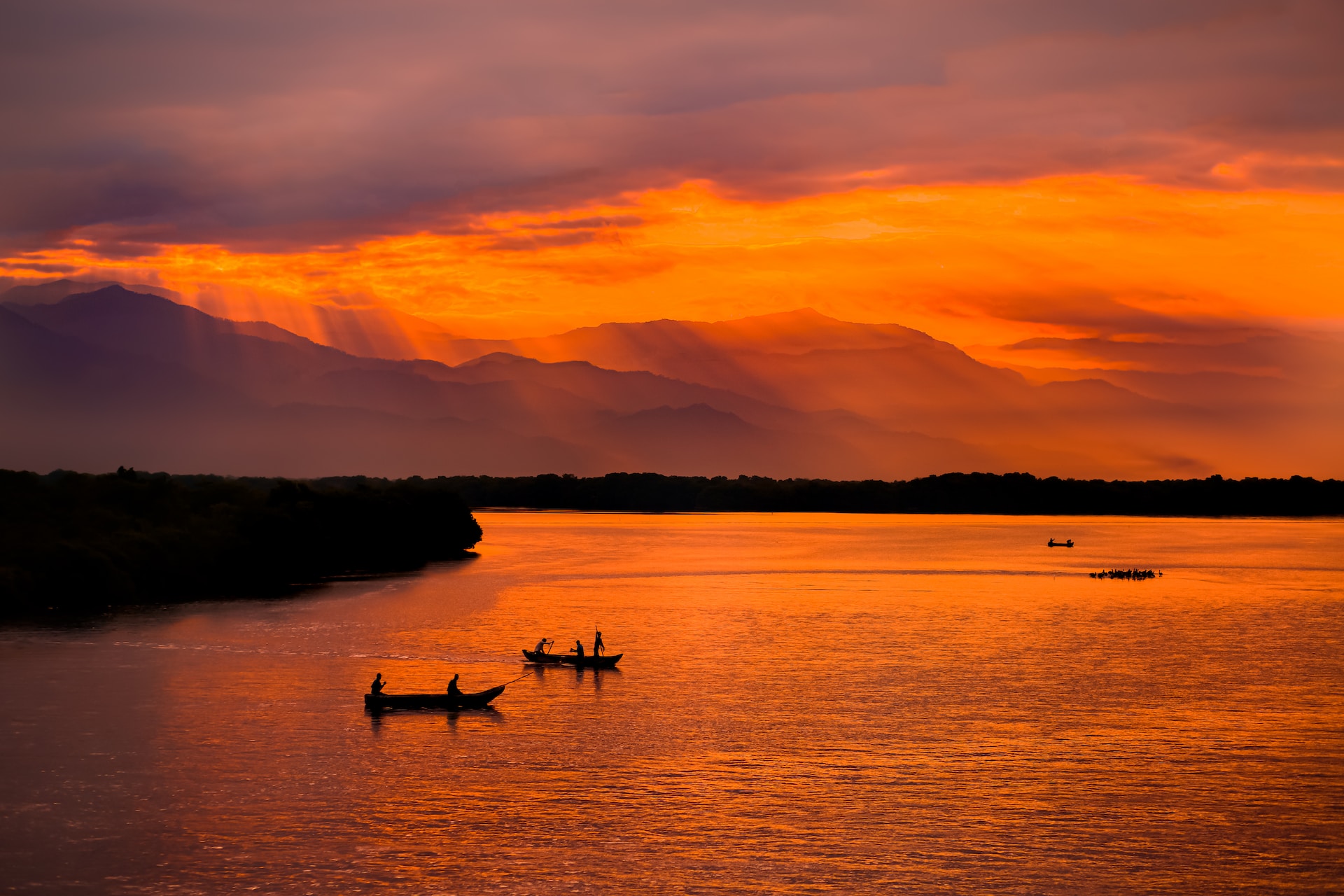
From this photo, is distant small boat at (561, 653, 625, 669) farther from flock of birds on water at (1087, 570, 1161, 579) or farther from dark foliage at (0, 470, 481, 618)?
flock of birds on water at (1087, 570, 1161, 579)

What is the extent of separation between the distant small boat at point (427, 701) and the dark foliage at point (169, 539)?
166ft

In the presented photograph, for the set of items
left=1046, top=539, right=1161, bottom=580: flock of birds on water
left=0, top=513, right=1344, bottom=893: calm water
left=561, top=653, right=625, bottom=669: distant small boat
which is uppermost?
left=1046, top=539, right=1161, bottom=580: flock of birds on water

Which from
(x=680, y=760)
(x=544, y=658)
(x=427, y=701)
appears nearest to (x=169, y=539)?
(x=544, y=658)

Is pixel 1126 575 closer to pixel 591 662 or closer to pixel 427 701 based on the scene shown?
pixel 591 662

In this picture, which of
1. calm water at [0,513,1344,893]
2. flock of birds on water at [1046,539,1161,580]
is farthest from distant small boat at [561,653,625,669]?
flock of birds on water at [1046,539,1161,580]

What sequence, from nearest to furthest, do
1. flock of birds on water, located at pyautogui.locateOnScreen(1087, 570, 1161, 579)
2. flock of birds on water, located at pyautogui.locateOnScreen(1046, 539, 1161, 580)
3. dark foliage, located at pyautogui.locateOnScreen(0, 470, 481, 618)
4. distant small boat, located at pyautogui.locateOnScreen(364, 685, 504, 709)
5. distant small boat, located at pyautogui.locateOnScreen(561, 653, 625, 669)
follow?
distant small boat, located at pyautogui.locateOnScreen(364, 685, 504, 709), distant small boat, located at pyautogui.locateOnScreen(561, 653, 625, 669), dark foliage, located at pyautogui.locateOnScreen(0, 470, 481, 618), flock of birds on water, located at pyautogui.locateOnScreen(1046, 539, 1161, 580), flock of birds on water, located at pyautogui.locateOnScreen(1087, 570, 1161, 579)

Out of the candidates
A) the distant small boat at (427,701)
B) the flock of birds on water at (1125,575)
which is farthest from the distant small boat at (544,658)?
the flock of birds on water at (1125,575)

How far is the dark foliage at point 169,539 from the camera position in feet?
355

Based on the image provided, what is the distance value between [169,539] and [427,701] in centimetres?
6942

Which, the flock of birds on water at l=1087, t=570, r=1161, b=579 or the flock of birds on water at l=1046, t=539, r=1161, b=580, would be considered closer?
the flock of birds on water at l=1046, t=539, r=1161, b=580

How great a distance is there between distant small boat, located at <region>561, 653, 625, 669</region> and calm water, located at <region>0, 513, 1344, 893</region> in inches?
51.0

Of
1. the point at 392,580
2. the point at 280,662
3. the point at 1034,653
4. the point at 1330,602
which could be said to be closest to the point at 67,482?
the point at 392,580

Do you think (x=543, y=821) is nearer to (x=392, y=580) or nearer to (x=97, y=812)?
(x=97, y=812)

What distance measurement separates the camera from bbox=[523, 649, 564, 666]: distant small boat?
8025 cm
